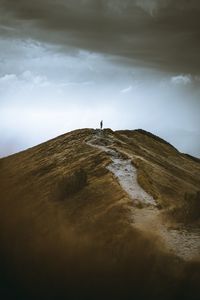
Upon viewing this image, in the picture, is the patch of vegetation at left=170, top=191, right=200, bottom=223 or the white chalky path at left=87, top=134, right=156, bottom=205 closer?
the patch of vegetation at left=170, top=191, right=200, bottom=223

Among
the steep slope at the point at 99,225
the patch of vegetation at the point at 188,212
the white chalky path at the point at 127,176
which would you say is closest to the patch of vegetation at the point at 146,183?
the steep slope at the point at 99,225

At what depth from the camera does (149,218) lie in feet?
126

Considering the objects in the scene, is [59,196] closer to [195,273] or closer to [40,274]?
[40,274]

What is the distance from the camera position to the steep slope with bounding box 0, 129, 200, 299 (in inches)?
1342

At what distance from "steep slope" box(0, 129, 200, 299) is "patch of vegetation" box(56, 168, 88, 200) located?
0.12 m

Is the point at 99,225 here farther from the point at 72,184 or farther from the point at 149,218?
the point at 72,184

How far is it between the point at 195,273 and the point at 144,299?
4684 millimetres

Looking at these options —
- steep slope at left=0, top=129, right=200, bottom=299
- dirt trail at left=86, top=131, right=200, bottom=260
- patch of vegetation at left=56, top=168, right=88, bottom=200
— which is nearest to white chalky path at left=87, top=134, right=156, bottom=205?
dirt trail at left=86, top=131, right=200, bottom=260

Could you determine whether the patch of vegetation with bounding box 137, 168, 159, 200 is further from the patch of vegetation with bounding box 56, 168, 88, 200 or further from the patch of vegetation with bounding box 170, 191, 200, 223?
the patch of vegetation with bounding box 56, 168, 88, 200

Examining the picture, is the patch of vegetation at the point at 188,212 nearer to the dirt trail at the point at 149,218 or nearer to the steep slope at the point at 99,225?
the steep slope at the point at 99,225

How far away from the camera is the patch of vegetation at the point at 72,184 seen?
46312 mm

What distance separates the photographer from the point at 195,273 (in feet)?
104

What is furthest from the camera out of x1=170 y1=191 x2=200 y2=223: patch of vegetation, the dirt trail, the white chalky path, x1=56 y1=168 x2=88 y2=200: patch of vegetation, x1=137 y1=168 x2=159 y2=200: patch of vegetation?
x1=56 y1=168 x2=88 y2=200: patch of vegetation

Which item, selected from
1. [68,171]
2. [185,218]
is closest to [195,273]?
[185,218]
